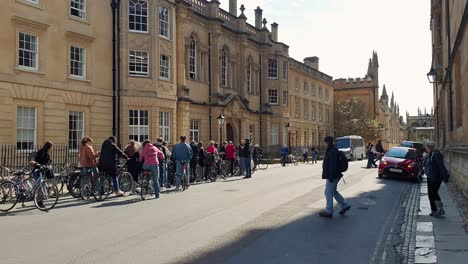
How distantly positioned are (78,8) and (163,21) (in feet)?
19.4

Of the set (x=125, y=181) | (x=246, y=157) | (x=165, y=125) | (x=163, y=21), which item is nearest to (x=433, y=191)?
(x=125, y=181)

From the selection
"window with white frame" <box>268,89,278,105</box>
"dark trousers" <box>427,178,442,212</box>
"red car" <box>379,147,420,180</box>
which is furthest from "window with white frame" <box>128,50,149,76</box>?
"window with white frame" <box>268,89,278,105</box>

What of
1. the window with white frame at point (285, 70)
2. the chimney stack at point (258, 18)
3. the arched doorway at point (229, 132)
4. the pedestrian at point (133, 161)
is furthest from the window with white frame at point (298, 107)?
the pedestrian at point (133, 161)

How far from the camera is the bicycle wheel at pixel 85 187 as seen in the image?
13.9 meters

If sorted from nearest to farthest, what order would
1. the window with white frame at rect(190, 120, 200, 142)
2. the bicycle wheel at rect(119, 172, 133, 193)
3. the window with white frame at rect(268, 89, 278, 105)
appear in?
the bicycle wheel at rect(119, 172, 133, 193) < the window with white frame at rect(190, 120, 200, 142) < the window with white frame at rect(268, 89, 278, 105)

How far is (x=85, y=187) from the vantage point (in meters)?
14.0

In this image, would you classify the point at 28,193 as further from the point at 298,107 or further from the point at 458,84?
the point at 298,107

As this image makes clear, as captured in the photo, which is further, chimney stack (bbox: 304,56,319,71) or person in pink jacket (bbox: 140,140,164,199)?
chimney stack (bbox: 304,56,319,71)

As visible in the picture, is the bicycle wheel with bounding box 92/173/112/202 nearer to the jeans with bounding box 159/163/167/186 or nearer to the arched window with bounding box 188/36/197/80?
the jeans with bounding box 159/163/167/186

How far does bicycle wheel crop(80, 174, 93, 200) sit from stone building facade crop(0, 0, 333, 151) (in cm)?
745

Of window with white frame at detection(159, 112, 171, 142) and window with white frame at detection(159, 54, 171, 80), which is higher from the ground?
window with white frame at detection(159, 54, 171, 80)

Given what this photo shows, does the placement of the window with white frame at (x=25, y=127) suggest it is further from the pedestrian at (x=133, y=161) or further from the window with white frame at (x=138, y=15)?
the window with white frame at (x=138, y=15)

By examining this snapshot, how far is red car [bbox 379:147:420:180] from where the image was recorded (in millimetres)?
20719

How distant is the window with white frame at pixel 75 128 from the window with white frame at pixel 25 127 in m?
2.20
